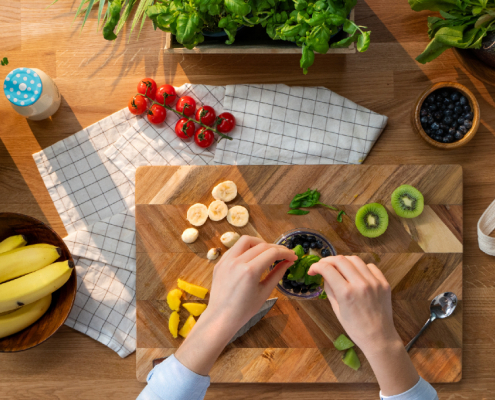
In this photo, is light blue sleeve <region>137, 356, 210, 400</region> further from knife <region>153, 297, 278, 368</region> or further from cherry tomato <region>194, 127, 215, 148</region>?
cherry tomato <region>194, 127, 215, 148</region>

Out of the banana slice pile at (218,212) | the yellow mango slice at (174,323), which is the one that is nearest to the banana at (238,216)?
the banana slice pile at (218,212)

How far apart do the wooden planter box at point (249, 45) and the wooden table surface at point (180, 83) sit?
0.71ft

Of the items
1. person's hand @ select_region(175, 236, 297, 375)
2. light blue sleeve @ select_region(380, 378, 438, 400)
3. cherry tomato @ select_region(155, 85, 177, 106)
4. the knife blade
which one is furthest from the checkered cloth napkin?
light blue sleeve @ select_region(380, 378, 438, 400)

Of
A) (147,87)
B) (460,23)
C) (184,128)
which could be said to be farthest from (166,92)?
(460,23)

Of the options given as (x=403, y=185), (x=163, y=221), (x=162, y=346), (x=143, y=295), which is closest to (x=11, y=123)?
(x=163, y=221)

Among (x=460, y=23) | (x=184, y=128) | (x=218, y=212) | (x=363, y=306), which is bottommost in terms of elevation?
(x=218, y=212)

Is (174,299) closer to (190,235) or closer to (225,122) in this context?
(190,235)

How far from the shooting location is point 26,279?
167 centimetres

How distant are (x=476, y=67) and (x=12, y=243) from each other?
7.27ft

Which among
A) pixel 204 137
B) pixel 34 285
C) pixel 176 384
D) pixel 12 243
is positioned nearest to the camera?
pixel 176 384

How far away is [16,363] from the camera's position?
1933mm

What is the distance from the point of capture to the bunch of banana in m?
1.65

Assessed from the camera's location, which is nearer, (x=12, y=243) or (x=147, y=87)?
(x=12, y=243)

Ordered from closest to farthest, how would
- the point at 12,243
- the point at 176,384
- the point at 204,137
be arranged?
the point at 176,384
the point at 12,243
the point at 204,137
